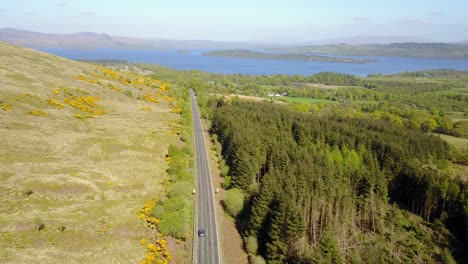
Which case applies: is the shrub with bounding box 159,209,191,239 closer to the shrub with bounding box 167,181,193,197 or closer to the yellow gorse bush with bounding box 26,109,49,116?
the shrub with bounding box 167,181,193,197

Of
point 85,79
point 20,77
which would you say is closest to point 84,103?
Answer: point 20,77

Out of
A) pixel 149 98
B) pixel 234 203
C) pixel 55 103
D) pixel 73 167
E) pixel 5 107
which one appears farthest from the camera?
pixel 149 98

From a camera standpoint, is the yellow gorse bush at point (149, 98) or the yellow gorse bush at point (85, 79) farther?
the yellow gorse bush at point (149, 98)

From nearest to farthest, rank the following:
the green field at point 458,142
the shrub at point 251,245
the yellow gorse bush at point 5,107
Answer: the shrub at point 251,245 → the yellow gorse bush at point 5,107 → the green field at point 458,142

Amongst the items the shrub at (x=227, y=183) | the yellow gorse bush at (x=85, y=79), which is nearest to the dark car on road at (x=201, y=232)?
the shrub at (x=227, y=183)

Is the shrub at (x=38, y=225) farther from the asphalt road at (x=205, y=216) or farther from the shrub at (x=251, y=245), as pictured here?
the shrub at (x=251, y=245)

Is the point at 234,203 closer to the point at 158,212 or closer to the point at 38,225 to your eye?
the point at 158,212
